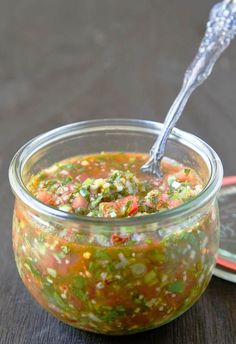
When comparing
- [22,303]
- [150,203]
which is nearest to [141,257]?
[150,203]

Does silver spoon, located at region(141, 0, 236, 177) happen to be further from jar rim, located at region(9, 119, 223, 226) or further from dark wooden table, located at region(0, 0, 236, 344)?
dark wooden table, located at region(0, 0, 236, 344)

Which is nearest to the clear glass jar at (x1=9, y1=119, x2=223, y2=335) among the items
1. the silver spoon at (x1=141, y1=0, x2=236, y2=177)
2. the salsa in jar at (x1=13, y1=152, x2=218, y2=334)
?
the salsa in jar at (x1=13, y1=152, x2=218, y2=334)

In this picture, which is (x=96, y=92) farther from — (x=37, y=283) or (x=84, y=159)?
(x=37, y=283)

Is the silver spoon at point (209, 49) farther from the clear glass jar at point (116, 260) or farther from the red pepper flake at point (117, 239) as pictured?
the red pepper flake at point (117, 239)

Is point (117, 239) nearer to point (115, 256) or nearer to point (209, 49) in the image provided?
point (115, 256)

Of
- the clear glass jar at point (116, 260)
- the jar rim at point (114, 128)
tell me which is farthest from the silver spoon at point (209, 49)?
the clear glass jar at point (116, 260)

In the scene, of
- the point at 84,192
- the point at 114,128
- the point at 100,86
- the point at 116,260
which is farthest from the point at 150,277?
the point at 100,86
